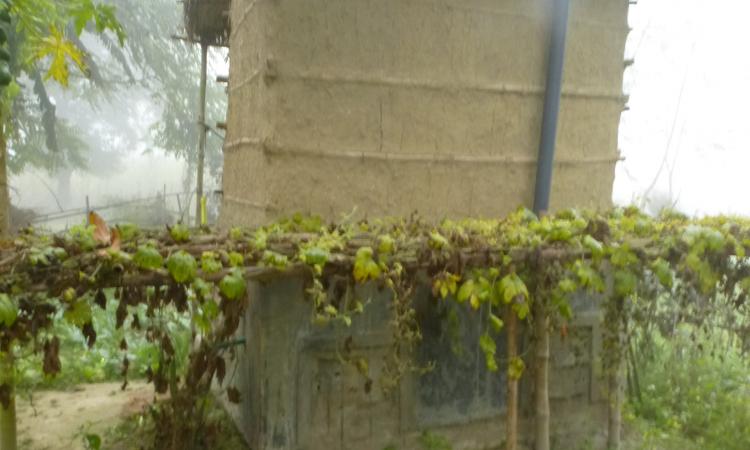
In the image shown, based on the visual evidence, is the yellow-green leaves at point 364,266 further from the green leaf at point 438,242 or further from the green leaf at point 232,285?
the green leaf at point 232,285

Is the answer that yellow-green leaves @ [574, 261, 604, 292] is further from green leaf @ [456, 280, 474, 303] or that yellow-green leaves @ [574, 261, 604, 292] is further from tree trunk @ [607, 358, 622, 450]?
tree trunk @ [607, 358, 622, 450]

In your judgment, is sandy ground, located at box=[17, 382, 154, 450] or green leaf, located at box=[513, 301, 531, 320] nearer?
green leaf, located at box=[513, 301, 531, 320]

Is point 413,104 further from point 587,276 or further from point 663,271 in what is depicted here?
point 663,271

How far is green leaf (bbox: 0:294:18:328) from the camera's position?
9.09ft

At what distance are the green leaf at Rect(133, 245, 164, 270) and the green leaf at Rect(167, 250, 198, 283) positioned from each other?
7cm

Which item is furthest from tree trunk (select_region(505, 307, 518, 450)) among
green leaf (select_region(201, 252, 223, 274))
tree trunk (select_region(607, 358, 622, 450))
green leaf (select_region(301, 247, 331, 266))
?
green leaf (select_region(201, 252, 223, 274))

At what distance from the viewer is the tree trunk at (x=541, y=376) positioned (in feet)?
15.2

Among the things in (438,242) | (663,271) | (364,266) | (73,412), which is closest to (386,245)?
(364,266)

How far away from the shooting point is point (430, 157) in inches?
203

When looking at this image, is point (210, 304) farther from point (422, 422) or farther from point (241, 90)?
point (241, 90)

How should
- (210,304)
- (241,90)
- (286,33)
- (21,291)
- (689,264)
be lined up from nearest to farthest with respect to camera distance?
1. (21,291)
2. (210,304)
3. (689,264)
4. (286,33)
5. (241,90)

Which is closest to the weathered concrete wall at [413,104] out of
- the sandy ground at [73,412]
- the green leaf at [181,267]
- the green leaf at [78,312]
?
the green leaf at [181,267]

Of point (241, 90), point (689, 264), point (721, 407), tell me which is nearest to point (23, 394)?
point (241, 90)

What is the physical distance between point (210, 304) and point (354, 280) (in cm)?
89
